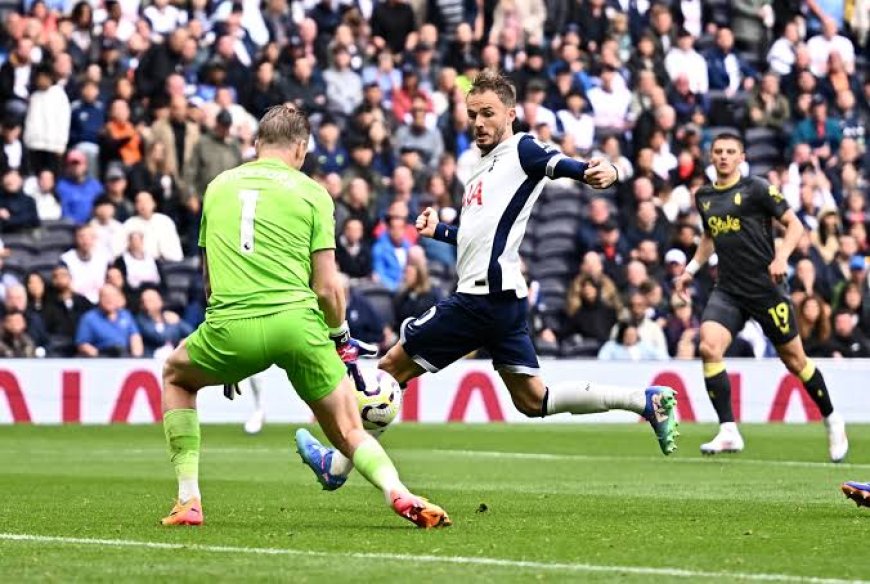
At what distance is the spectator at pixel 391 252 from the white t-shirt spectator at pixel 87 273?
11.3 ft

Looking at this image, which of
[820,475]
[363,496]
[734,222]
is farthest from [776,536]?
[734,222]

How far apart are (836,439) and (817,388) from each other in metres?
0.53

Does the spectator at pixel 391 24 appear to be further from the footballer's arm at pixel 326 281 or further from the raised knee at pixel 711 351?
the footballer's arm at pixel 326 281

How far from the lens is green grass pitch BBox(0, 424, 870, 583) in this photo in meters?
7.89

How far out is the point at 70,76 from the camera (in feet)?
80.4

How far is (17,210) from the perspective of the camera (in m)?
23.1

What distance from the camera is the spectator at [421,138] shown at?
26062 millimetres

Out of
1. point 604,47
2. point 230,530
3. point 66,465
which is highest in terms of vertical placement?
point 604,47

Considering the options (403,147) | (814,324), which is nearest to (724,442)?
(814,324)

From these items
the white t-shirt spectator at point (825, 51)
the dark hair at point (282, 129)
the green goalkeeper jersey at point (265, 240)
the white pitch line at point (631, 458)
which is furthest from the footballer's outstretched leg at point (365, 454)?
the white t-shirt spectator at point (825, 51)

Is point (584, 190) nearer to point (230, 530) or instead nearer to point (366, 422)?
point (366, 422)

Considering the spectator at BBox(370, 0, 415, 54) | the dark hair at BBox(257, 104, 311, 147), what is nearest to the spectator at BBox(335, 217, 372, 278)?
the spectator at BBox(370, 0, 415, 54)

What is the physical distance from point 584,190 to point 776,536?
55.9ft

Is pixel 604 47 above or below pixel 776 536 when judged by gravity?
above
